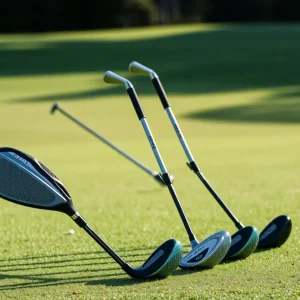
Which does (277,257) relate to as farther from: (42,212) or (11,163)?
(42,212)

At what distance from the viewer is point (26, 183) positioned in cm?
510

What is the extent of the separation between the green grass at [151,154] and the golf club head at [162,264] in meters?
0.06

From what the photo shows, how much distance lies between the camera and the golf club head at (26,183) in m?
5.07

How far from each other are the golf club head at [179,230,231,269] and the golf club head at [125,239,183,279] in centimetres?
24

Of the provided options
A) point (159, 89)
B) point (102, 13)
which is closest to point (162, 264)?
point (159, 89)

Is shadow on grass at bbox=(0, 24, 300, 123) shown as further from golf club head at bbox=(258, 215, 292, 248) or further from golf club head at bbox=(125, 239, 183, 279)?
golf club head at bbox=(125, 239, 183, 279)

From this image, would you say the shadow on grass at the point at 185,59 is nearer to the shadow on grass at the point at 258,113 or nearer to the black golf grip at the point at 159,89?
the shadow on grass at the point at 258,113

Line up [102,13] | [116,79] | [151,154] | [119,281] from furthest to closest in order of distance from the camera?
[102,13], [151,154], [116,79], [119,281]

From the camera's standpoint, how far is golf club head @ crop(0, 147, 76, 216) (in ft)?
16.6

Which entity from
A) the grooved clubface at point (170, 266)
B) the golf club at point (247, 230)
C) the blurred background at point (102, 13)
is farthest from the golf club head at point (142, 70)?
the blurred background at point (102, 13)

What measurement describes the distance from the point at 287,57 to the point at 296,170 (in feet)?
86.0

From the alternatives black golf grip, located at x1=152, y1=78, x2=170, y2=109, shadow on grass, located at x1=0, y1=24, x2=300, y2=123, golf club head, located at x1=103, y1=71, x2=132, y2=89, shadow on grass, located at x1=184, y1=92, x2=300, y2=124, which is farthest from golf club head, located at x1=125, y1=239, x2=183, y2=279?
shadow on grass, located at x1=0, y1=24, x2=300, y2=123

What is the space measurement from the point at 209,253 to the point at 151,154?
10122 mm

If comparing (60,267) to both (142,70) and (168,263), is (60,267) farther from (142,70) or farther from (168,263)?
(142,70)
